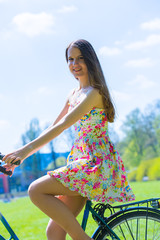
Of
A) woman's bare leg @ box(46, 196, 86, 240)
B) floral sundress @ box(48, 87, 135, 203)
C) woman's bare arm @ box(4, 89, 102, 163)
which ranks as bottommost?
woman's bare leg @ box(46, 196, 86, 240)

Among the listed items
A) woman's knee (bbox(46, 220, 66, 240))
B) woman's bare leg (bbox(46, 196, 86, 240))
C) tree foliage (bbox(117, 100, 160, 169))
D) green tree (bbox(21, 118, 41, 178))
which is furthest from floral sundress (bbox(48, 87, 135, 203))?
tree foliage (bbox(117, 100, 160, 169))

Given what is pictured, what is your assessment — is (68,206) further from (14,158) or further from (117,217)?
(14,158)

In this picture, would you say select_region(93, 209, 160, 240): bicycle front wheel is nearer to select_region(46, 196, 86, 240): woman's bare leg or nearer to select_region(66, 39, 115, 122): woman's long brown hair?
select_region(46, 196, 86, 240): woman's bare leg

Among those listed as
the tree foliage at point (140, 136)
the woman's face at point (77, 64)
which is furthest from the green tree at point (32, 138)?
the woman's face at point (77, 64)

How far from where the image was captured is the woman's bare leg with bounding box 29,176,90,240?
64.1 inches

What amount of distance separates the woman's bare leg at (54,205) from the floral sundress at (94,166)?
0.05 metres

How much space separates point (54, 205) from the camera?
1635 mm

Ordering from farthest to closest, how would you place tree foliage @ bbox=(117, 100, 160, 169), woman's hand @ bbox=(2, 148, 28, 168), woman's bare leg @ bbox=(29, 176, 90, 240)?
tree foliage @ bbox=(117, 100, 160, 169) < woman's bare leg @ bbox=(29, 176, 90, 240) < woman's hand @ bbox=(2, 148, 28, 168)

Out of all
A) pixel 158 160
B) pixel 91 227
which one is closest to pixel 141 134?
Answer: pixel 158 160

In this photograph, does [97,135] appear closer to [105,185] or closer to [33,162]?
[105,185]

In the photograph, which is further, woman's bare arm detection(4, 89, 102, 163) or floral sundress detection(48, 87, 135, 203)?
floral sundress detection(48, 87, 135, 203)

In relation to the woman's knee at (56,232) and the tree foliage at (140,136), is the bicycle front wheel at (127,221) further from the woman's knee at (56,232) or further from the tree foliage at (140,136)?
the tree foliage at (140,136)

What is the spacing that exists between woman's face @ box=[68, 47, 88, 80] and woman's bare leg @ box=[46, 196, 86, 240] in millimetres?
645

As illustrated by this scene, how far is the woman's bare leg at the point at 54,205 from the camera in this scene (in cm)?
163
